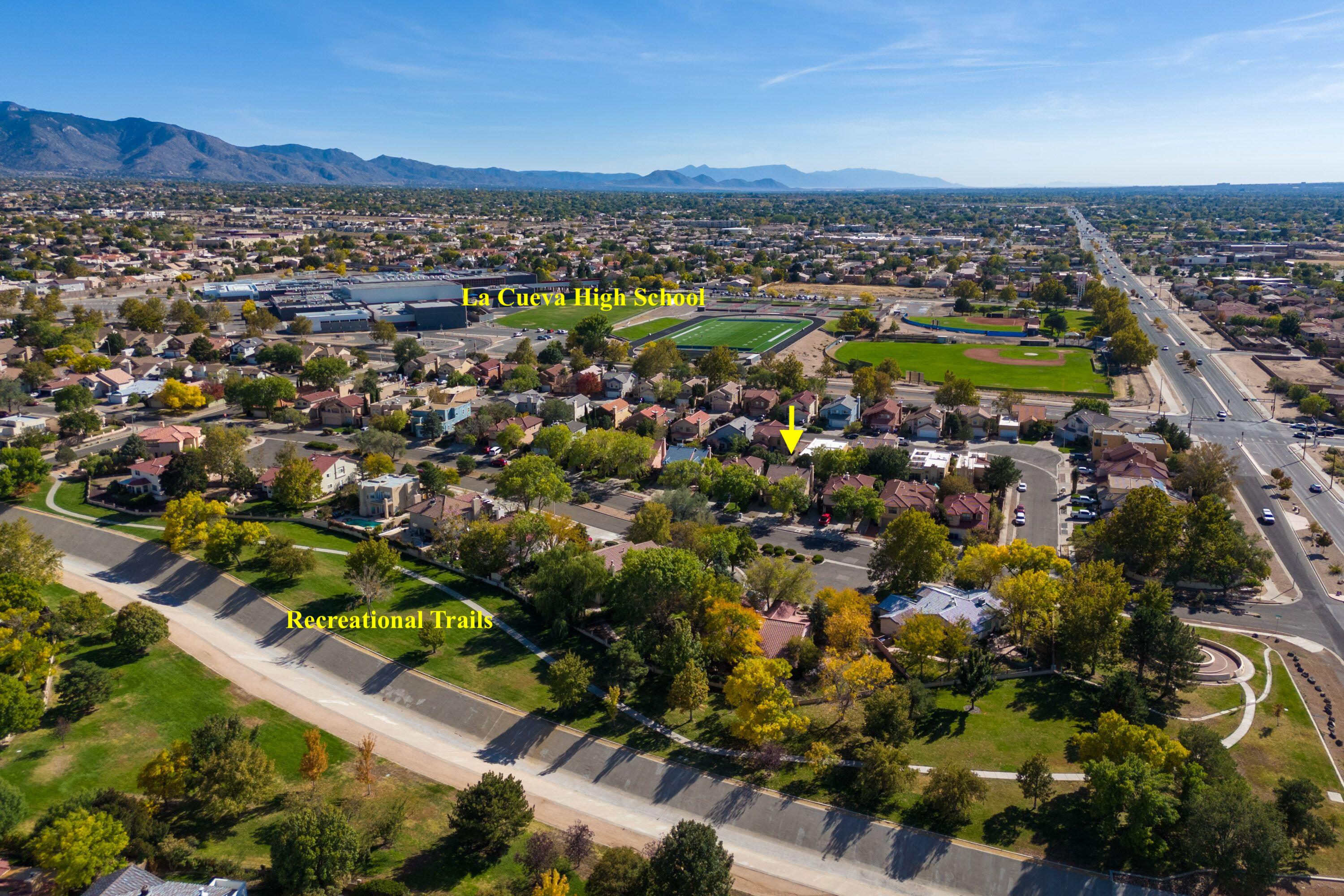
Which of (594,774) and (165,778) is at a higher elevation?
(165,778)

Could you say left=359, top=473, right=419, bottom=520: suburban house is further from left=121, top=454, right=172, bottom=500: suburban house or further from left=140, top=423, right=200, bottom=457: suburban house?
left=140, top=423, right=200, bottom=457: suburban house

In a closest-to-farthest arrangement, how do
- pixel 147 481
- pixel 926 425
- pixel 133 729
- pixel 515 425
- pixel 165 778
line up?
pixel 165 778, pixel 133 729, pixel 147 481, pixel 515 425, pixel 926 425

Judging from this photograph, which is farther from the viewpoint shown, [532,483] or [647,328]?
[647,328]

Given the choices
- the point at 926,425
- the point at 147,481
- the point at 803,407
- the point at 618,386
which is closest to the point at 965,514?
the point at 926,425

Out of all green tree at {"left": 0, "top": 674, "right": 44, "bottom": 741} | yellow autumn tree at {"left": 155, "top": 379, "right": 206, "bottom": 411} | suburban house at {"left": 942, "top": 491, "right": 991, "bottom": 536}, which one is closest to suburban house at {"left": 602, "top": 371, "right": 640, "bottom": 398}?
yellow autumn tree at {"left": 155, "top": 379, "right": 206, "bottom": 411}

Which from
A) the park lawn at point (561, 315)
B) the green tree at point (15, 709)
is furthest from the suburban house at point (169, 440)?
the park lawn at point (561, 315)

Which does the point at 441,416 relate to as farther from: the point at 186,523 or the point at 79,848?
the point at 79,848

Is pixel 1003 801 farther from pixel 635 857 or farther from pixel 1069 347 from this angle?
pixel 1069 347
